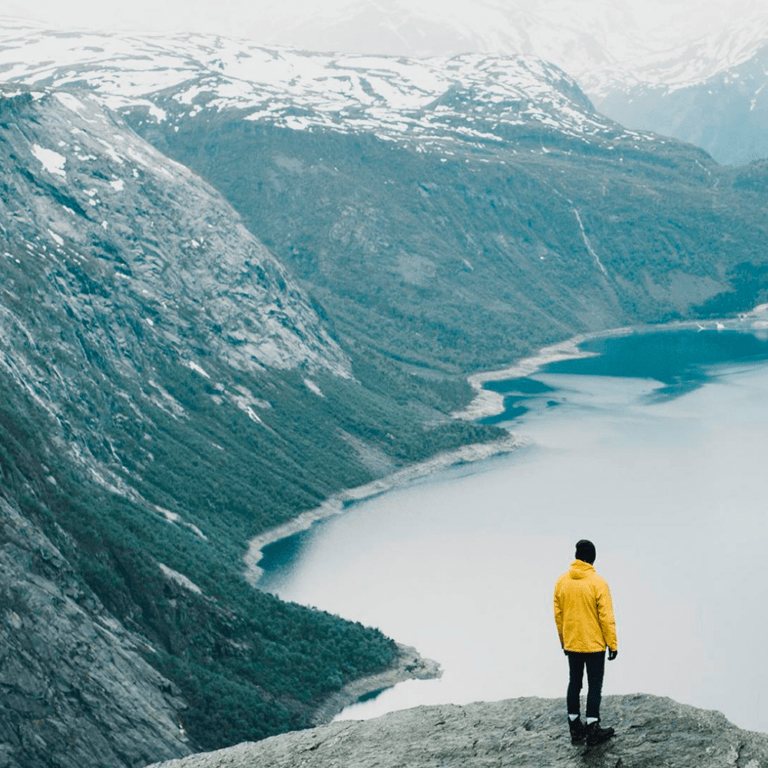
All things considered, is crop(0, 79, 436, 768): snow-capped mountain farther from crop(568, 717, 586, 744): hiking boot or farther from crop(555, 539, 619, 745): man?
A: crop(555, 539, 619, 745): man

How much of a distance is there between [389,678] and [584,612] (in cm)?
8810

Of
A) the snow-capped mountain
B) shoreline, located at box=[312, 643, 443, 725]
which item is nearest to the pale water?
shoreline, located at box=[312, 643, 443, 725]

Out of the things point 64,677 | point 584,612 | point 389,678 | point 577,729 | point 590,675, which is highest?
point 389,678

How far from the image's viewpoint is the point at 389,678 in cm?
11769

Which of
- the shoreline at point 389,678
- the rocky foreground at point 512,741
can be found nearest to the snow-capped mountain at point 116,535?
the shoreline at point 389,678

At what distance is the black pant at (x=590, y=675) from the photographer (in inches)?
1275

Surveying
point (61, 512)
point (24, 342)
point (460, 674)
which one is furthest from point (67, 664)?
point (24, 342)

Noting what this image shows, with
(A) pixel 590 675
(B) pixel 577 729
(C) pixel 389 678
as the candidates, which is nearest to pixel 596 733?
(B) pixel 577 729

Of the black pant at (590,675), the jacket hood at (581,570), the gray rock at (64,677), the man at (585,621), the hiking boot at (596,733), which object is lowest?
the hiking boot at (596,733)

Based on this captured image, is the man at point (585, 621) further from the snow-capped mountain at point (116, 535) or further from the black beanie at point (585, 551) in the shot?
the snow-capped mountain at point (116, 535)

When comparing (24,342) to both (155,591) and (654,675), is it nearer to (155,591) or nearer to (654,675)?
(155,591)

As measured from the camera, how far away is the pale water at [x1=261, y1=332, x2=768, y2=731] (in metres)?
113

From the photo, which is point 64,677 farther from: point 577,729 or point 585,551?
point 585,551

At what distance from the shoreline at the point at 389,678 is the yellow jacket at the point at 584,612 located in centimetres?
8181
